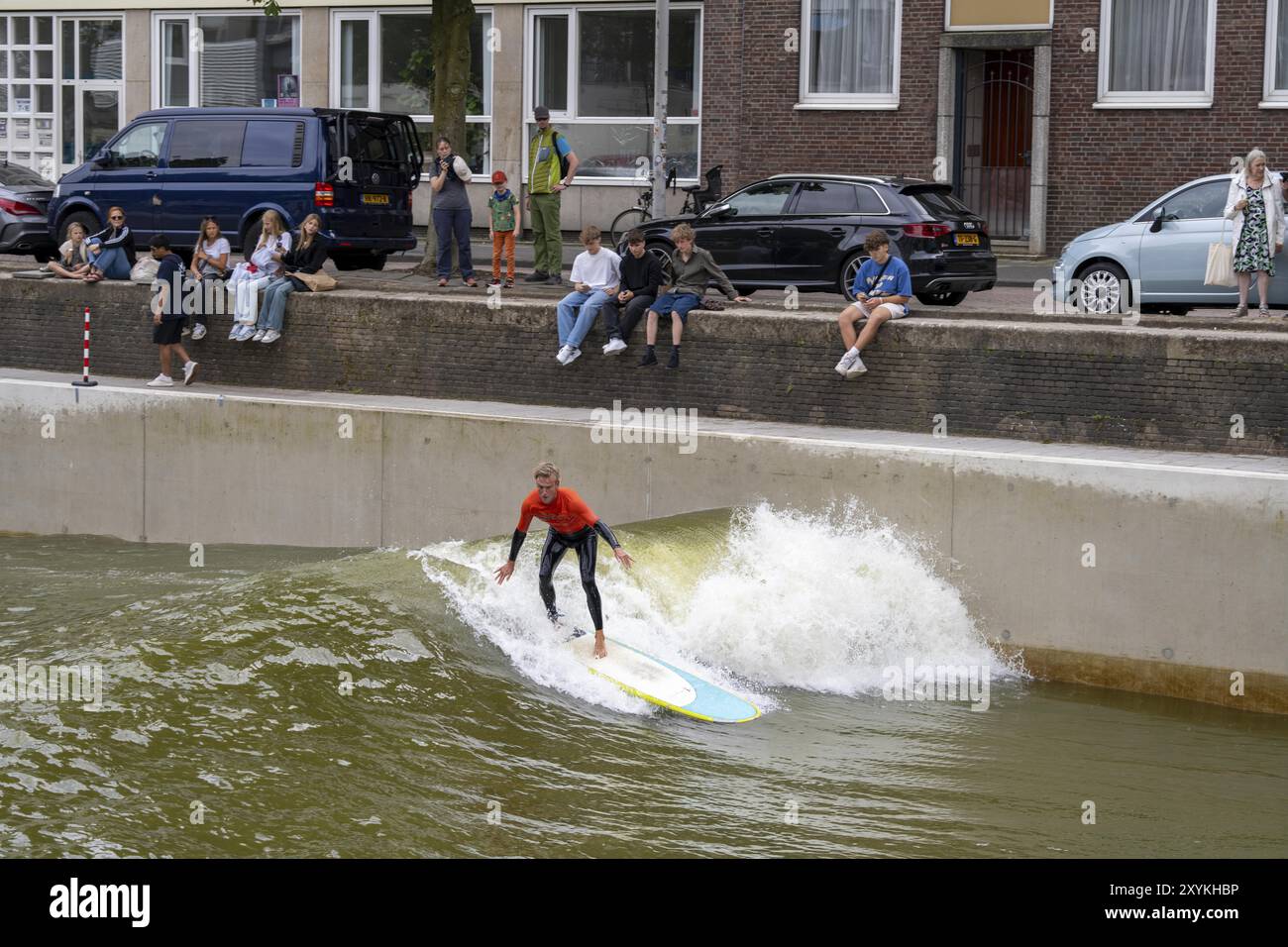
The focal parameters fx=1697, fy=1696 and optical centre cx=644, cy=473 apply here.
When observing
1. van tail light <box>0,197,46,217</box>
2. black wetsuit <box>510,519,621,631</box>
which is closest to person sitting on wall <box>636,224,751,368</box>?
black wetsuit <box>510,519,621,631</box>

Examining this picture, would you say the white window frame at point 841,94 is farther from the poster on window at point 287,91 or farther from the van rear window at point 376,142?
the poster on window at point 287,91

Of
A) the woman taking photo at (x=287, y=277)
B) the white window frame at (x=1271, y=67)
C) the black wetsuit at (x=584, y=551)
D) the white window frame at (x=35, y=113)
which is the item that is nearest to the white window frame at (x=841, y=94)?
the white window frame at (x=1271, y=67)

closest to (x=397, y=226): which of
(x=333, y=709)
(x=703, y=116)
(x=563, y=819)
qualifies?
(x=703, y=116)

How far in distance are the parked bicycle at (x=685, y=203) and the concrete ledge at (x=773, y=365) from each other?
25.6 feet

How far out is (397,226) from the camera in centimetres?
2231

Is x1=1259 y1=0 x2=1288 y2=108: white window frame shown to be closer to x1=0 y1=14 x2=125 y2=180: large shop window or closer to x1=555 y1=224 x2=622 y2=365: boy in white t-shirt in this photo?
x1=555 y1=224 x2=622 y2=365: boy in white t-shirt

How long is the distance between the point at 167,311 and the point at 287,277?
1360 millimetres

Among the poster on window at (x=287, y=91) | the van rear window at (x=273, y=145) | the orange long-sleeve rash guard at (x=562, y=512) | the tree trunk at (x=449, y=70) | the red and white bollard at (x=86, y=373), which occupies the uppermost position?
the poster on window at (x=287, y=91)

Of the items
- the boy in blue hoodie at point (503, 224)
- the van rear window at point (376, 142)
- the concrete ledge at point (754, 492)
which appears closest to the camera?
the concrete ledge at point (754, 492)

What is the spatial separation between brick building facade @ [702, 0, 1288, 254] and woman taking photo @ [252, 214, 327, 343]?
35.6 ft

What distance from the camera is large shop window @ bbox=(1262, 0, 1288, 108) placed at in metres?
24.6

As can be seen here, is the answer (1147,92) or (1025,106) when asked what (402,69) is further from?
(1147,92)

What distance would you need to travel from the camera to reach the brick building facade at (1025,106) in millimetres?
24844
